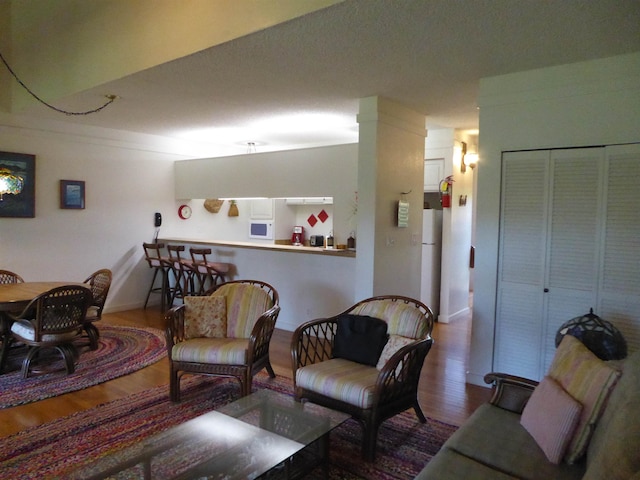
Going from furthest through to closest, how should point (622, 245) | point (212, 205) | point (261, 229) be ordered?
point (261, 229) → point (212, 205) → point (622, 245)

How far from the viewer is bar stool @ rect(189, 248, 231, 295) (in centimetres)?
555

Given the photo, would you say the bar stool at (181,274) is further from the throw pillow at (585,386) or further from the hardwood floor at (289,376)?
the throw pillow at (585,386)

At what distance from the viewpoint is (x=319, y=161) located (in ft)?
17.5

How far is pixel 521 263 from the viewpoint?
11.6 ft

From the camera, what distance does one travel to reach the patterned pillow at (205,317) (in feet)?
11.5

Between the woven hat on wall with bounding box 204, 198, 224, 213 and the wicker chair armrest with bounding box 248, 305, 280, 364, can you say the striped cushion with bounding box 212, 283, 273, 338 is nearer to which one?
the wicker chair armrest with bounding box 248, 305, 280, 364

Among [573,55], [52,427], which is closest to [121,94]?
[52,427]

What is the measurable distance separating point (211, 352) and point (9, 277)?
313cm

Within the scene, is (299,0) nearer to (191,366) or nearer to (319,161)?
(191,366)

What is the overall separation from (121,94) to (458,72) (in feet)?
10.2

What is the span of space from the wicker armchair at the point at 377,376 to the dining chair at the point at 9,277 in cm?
360

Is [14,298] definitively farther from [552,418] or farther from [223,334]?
[552,418]

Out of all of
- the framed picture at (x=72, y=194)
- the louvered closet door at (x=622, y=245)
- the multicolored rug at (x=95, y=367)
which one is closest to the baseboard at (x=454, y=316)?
the louvered closet door at (x=622, y=245)

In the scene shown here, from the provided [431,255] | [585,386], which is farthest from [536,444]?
[431,255]
